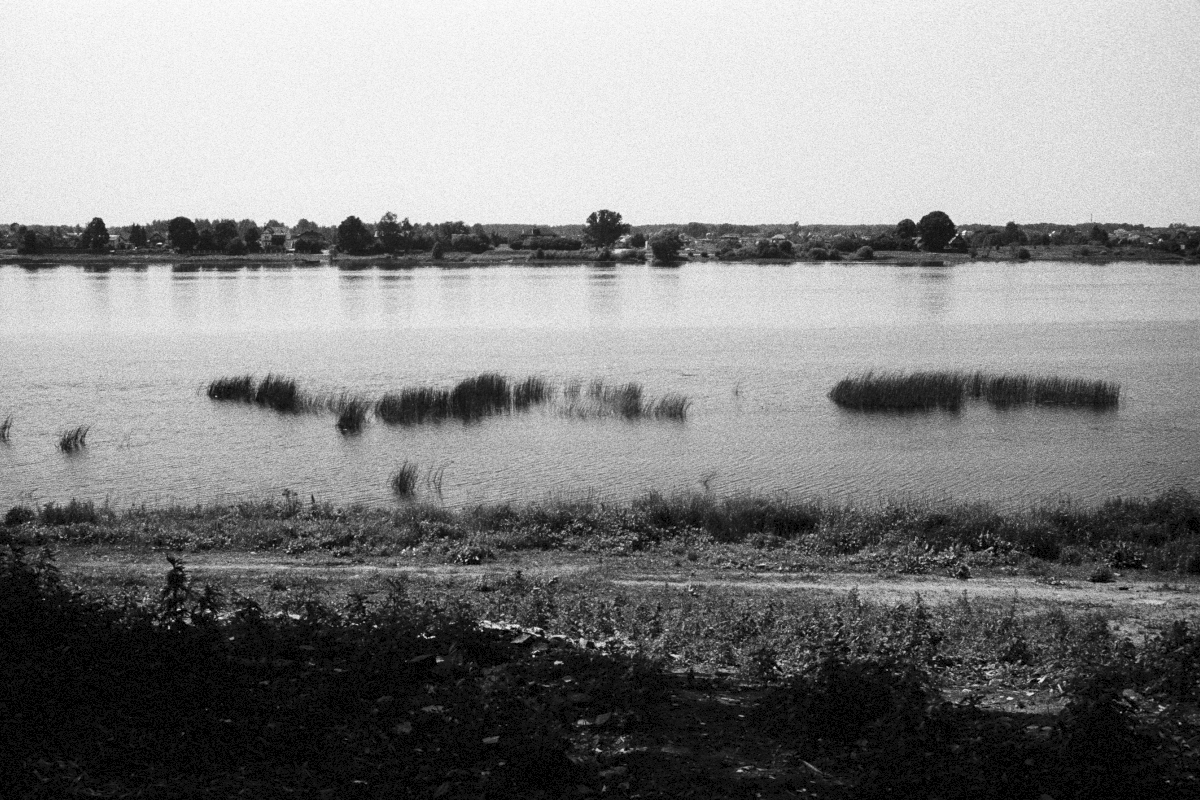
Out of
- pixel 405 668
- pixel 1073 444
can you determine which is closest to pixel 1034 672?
pixel 405 668

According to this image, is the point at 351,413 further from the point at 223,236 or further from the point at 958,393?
the point at 223,236

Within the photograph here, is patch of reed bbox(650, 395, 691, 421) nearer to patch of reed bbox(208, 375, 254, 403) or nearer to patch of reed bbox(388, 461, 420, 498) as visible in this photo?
patch of reed bbox(388, 461, 420, 498)

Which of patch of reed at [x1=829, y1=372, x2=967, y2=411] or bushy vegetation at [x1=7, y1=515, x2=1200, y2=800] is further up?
bushy vegetation at [x1=7, y1=515, x2=1200, y2=800]

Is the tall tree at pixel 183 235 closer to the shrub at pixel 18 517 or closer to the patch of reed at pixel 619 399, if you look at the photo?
the patch of reed at pixel 619 399

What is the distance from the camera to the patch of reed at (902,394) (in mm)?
37122

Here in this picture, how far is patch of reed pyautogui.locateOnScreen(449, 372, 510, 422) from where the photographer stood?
3603cm

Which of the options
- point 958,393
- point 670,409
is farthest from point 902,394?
point 670,409

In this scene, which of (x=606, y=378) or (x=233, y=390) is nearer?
(x=233, y=390)

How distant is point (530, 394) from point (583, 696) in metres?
32.0

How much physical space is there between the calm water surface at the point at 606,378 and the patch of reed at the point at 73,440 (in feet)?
2.16

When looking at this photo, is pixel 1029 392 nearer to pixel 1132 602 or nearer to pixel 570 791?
pixel 1132 602

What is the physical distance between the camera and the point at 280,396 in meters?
38.1

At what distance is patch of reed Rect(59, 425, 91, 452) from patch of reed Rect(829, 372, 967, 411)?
83.0ft

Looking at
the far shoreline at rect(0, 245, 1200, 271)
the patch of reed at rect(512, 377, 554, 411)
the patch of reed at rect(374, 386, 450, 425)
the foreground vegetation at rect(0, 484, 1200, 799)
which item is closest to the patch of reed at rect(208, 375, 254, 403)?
the patch of reed at rect(374, 386, 450, 425)
